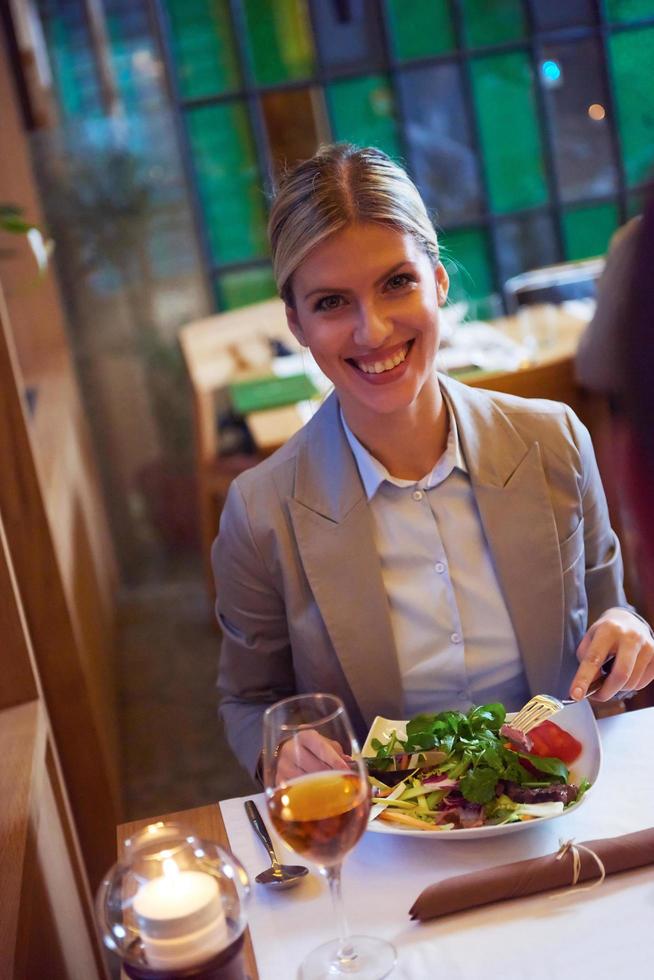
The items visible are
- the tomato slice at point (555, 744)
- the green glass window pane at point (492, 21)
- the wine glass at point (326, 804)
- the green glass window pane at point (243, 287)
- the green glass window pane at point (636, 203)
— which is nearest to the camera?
the green glass window pane at point (636, 203)

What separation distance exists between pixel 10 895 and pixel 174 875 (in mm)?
420

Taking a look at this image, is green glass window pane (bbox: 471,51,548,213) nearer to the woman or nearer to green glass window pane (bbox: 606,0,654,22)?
green glass window pane (bbox: 606,0,654,22)

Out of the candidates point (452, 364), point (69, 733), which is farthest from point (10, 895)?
point (452, 364)

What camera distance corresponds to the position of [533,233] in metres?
5.55

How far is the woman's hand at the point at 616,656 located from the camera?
140cm

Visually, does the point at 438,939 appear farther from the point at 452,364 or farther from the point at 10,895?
the point at 452,364

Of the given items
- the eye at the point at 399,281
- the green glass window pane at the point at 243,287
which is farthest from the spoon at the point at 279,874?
the green glass window pane at the point at 243,287

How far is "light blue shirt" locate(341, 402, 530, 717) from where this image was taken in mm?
1629

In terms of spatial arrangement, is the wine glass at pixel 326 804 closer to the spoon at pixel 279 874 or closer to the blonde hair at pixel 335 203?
the spoon at pixel 279 874

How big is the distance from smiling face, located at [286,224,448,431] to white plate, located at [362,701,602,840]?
480 millimetres

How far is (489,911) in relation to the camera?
1.07 metres

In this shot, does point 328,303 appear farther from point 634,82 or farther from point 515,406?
point 634,82

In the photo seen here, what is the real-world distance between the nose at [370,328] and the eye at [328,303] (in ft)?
0.12

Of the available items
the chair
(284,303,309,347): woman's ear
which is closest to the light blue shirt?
(284,303,309,347): woman's ear
